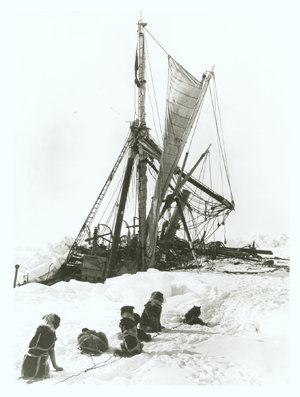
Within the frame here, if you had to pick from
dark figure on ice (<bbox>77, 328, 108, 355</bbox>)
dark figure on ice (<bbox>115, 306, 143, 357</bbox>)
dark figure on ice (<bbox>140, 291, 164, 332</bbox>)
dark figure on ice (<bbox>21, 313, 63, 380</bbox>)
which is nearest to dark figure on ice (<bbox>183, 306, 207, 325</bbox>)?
dark figure on ice (<bbox>140, 291, 164, 332</bbox>)

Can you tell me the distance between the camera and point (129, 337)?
6.11 meters

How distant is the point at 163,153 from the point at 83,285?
18.5ft

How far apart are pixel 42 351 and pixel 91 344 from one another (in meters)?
0.70

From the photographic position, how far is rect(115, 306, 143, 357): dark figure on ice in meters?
6.03

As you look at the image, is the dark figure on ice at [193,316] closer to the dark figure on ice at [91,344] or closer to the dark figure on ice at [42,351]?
the dark figure on ice at [91,344]

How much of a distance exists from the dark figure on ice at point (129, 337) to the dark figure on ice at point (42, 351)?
914 millimetres

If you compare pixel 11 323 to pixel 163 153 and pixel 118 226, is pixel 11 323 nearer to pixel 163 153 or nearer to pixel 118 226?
pixel 118 226

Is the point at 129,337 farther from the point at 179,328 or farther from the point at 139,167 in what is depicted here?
the point at 139,167

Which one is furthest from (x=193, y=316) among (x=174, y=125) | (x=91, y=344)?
(x=174, y=125)

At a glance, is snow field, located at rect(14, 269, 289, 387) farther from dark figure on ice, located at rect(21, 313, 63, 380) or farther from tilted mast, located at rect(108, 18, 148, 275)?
tilted mast, located at rect(108, 18, 148, 275)

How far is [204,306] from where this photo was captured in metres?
7.86

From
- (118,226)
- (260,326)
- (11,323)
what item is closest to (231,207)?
(118,226)

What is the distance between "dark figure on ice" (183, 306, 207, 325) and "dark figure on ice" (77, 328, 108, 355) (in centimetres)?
166

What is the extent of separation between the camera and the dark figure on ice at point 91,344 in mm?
6141
